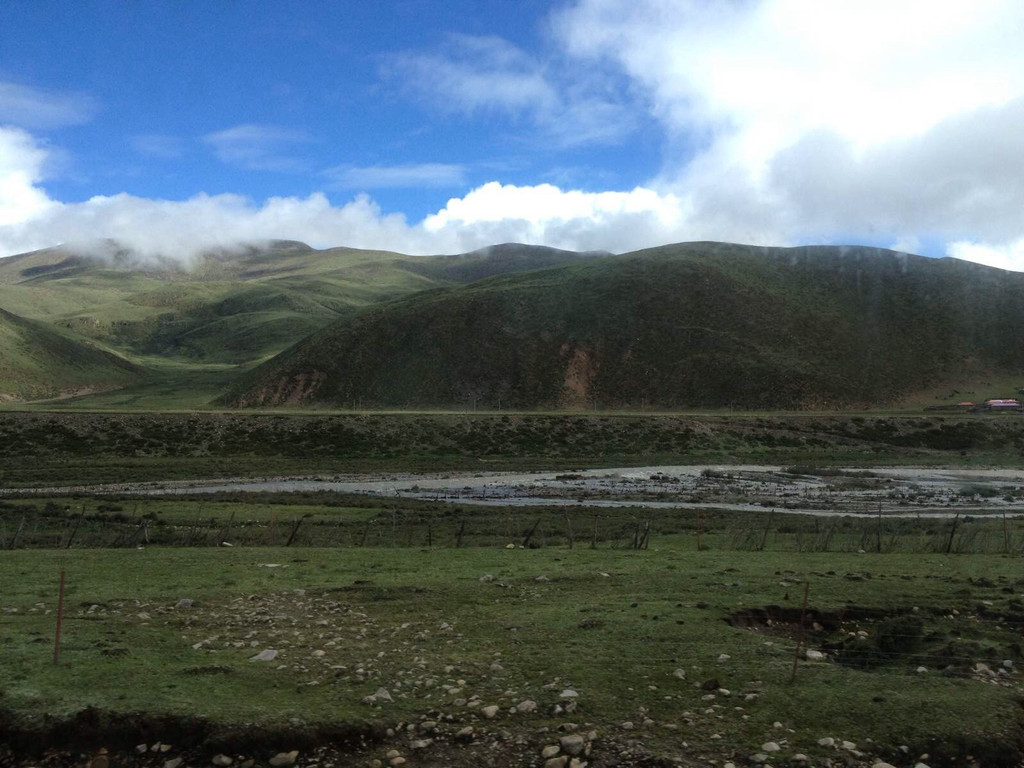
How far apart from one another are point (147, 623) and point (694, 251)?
595 ft

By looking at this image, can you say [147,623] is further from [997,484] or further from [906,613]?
[997,484]

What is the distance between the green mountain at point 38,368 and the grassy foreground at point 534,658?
539ft

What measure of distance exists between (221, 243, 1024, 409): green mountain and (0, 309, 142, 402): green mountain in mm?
49956

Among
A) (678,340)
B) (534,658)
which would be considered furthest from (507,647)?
(678,340)

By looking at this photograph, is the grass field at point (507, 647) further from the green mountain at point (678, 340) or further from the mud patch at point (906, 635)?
the green mountain at point (678, 340)

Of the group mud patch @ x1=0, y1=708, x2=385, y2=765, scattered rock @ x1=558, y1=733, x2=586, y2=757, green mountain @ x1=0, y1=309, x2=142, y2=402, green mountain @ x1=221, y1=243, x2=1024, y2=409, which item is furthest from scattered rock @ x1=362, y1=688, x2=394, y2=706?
green mountain @ x1=0, y1=309, x2=142, y2=402

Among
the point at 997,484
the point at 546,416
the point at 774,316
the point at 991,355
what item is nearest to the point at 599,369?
the point at 774,316

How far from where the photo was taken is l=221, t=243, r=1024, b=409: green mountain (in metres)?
138

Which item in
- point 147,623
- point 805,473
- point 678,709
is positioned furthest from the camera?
point 805,473

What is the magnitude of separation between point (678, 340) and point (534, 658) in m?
141

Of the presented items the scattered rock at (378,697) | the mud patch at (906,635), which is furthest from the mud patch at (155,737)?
the mud patch at (906,635)

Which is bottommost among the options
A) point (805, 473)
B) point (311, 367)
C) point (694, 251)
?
point (805, 473)

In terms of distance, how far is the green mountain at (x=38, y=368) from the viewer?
16138cm

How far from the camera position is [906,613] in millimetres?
16391
